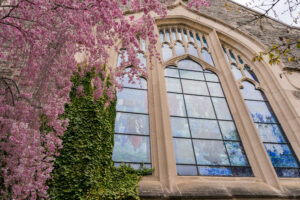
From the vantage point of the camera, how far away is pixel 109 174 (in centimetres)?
278

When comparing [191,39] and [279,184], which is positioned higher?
[191,39]

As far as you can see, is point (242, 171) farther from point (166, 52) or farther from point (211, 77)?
point (166, 52)

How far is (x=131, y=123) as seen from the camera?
149 inches

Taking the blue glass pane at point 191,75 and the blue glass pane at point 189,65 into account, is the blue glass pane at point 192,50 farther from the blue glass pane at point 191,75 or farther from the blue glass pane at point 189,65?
the blue glass pane at point 191,75

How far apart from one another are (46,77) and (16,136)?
1110 millimetres

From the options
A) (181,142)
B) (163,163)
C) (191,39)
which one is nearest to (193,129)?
(181,142)

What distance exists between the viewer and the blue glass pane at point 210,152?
359cm

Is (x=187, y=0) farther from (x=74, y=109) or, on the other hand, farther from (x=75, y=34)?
(x=74, y=109)

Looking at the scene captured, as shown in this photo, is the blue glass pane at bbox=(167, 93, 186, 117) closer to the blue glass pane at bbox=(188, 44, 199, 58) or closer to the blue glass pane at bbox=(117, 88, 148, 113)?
the blue glass pane at bbox=(117, 88, 148, 113)

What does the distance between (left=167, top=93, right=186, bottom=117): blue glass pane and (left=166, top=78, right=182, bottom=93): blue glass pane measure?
0.51 feet

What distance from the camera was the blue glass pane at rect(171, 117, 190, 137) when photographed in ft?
12.6

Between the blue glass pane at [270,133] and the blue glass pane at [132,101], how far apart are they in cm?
270

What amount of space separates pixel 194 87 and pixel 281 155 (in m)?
2.36

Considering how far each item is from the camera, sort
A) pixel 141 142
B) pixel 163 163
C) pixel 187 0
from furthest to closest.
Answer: pixel 187 0, pixel 141 142, pixel 163 163
